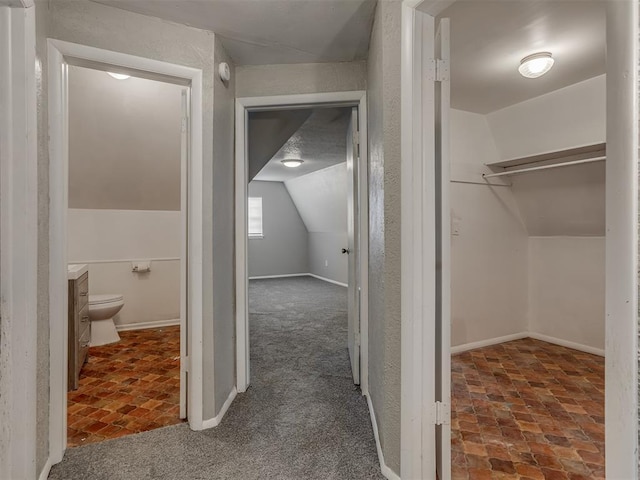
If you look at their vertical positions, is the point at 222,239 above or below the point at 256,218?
below

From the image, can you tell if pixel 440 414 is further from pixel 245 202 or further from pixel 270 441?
pixel 245 202

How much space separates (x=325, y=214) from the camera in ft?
21.8

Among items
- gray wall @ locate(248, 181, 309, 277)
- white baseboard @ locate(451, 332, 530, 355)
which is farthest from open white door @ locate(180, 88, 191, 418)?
gray wall @ locate(248, 181, 309, 277)

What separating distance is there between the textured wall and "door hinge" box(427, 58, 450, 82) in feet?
2.89

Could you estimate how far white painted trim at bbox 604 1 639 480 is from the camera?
1.91 feet

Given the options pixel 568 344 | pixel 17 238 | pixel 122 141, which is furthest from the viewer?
pixel 568 344

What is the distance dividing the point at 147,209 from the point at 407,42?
328cm

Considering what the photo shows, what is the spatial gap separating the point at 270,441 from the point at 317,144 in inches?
132

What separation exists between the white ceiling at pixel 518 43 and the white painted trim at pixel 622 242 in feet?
3.54

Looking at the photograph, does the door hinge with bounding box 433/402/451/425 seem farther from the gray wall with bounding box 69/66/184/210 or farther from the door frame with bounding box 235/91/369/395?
the gray wall with bounding box 69/66/184/210

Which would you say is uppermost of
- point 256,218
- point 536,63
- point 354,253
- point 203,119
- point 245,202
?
point 536,63

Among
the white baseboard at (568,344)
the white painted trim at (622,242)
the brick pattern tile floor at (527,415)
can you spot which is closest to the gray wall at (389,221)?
the brick pattern tile floor at (527,415)

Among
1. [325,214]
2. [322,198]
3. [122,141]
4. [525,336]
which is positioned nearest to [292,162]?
[322,198]

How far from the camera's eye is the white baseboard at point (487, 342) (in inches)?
113
